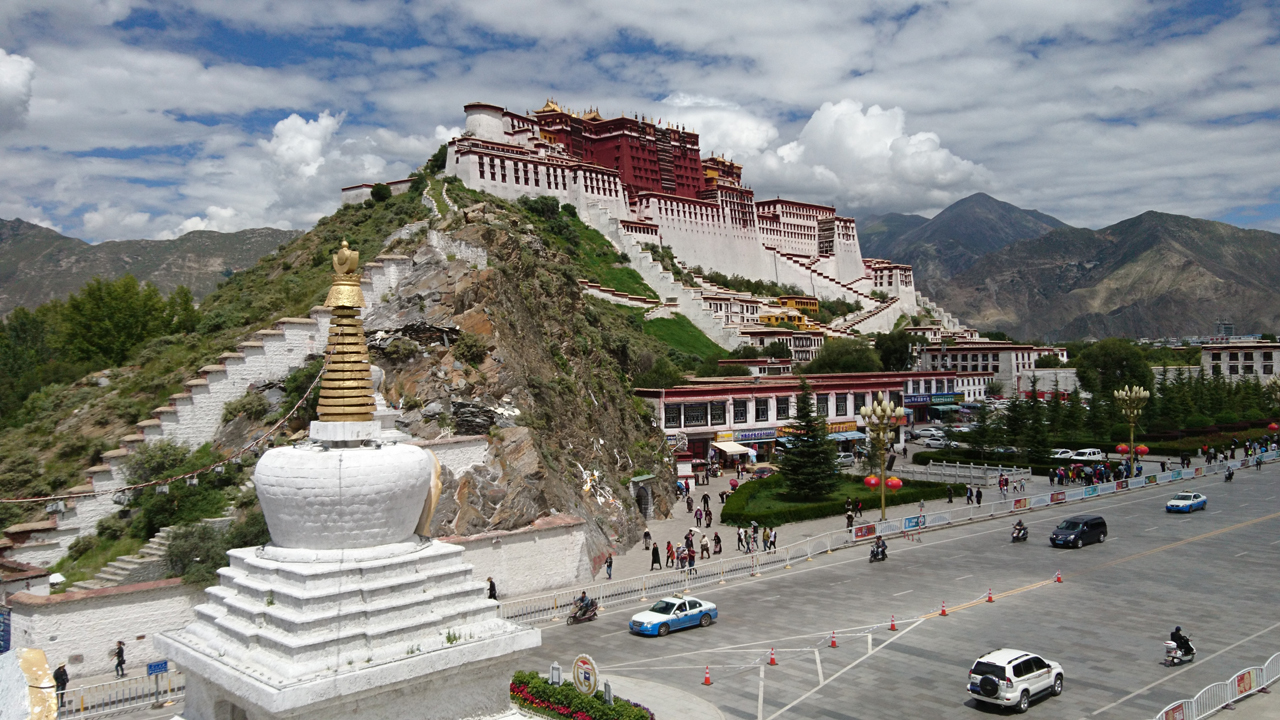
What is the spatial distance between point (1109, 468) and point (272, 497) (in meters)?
51.1

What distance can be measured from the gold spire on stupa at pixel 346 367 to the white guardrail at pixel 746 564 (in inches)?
516

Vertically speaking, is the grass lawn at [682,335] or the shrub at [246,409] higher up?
the grass lawn at [682,335]

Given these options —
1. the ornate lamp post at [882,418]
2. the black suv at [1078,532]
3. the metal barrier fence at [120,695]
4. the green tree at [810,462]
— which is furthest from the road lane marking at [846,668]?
the green tree at [810,462]

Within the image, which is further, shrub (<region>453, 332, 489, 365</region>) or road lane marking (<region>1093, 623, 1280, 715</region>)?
shrub (<region>453, 332, 489, 365</region>)

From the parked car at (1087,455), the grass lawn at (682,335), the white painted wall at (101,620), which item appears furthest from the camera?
the grass lawn at (682,335)

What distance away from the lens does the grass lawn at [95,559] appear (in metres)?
23.8

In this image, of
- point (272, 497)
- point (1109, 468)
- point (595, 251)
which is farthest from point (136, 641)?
point (595, 251)

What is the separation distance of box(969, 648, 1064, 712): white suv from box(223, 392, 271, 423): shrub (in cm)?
2305

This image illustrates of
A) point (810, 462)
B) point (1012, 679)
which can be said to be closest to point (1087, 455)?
point (810, 462)

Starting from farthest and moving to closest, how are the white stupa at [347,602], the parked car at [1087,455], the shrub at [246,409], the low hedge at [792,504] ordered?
the parked car at [1087,455]
the low hedge at [792,504]
the shrub at [246,409]
the white stupa at [347,602]

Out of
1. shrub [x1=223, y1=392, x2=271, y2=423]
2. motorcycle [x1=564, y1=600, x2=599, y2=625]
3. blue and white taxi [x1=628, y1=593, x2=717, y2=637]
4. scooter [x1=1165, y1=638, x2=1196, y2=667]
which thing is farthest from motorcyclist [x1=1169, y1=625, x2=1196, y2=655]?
shrub [x1=223, y1=392, x2=271, y2=423]

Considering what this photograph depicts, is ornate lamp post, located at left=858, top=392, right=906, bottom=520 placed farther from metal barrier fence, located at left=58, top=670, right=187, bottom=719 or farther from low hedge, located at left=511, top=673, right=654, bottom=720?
metal barrier fence, located at left=58, top=670, right=187, bottom=719

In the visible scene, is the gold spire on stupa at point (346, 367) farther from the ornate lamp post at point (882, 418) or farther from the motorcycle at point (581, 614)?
the ornate lamp post at point (882, 418)

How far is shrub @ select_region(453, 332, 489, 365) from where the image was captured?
3158cm
